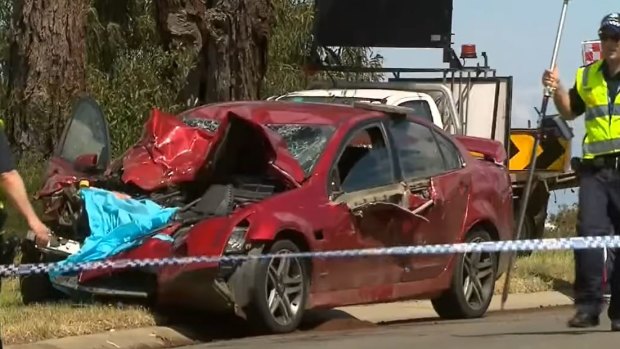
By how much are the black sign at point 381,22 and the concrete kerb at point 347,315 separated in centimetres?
563

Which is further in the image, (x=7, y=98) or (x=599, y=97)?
(x=7, y=98)

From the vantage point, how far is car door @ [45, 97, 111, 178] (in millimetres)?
10938

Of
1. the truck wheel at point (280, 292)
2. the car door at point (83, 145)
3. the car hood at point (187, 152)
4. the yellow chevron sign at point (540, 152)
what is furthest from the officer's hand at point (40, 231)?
the yellow chevron sign at point (540, 152)

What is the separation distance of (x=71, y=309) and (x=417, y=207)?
2.64 metres

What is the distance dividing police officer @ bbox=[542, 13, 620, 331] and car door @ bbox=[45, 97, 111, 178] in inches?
141

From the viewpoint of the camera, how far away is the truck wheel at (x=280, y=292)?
31.3 ft

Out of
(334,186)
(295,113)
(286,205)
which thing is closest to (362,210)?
(334,186)

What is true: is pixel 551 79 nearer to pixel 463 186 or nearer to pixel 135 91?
pixel 463 186

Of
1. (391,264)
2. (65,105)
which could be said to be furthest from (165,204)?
(65,105)

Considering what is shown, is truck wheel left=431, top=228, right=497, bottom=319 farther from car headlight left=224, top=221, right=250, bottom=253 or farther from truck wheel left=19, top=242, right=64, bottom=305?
truck wheel left=19, top=242, right=64, bottom=305

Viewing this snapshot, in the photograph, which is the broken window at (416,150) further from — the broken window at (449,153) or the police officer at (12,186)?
the police officer at (12,186)

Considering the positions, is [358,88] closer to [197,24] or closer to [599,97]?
[197,24]

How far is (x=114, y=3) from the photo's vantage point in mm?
24484

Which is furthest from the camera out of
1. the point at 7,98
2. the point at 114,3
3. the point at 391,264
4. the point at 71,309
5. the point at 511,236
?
the point at 114,3
